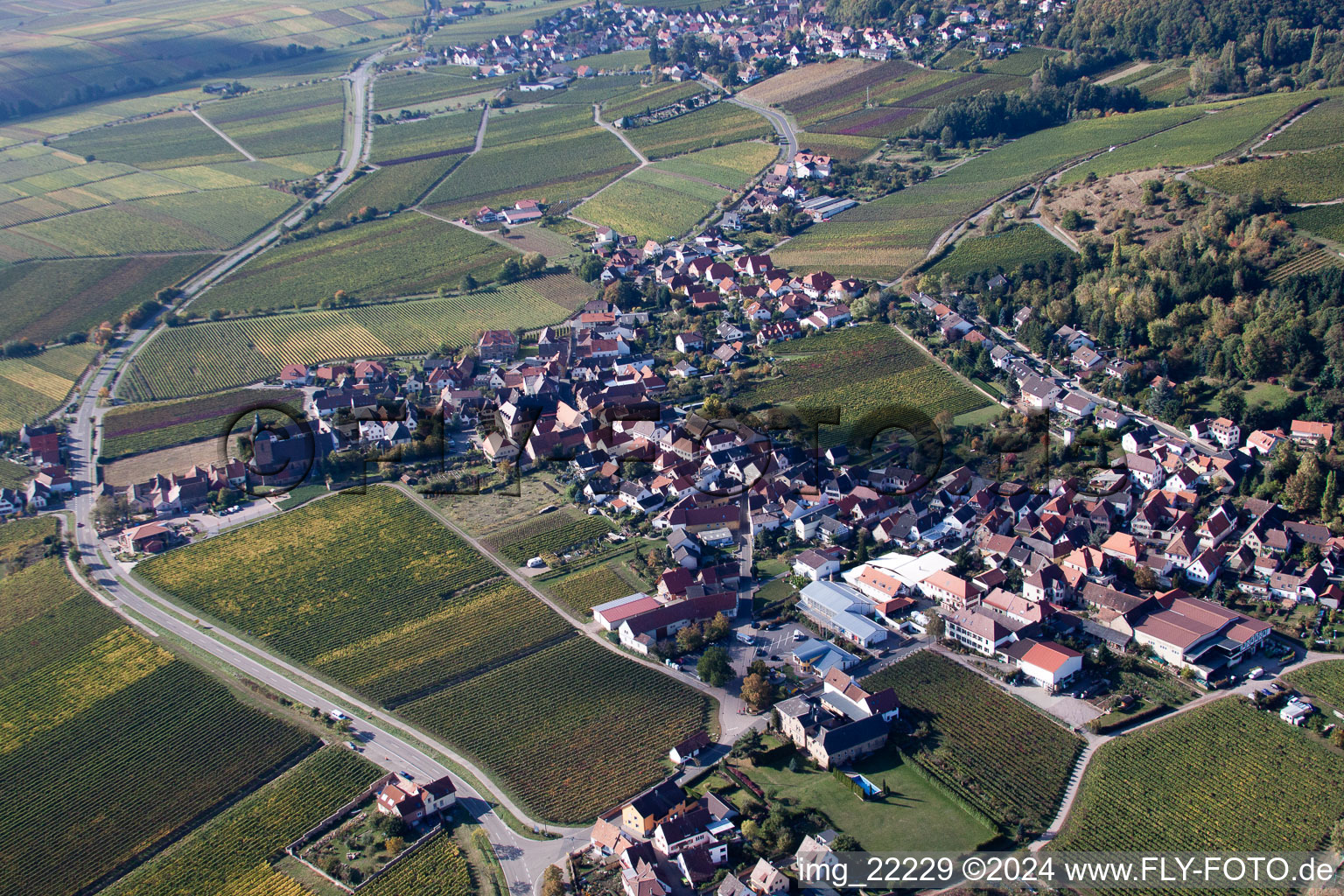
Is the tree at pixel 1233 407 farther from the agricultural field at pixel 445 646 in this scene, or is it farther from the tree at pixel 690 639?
the agricultural field at pixel 445 646

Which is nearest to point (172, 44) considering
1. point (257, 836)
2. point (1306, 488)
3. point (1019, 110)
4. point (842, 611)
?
point (1019, 110)

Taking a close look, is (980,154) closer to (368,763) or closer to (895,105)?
(895,105)

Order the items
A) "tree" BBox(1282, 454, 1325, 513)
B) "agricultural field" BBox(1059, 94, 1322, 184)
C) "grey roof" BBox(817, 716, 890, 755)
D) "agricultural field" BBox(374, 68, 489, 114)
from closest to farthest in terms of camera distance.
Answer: "grey roof" BBox(817, 716, 890, 755), "tree" BBox(1282, 454, 1325, 513), "agricultural field" BBox(1059, 94, 1322, 184), "agricultural field" BBox(374, 68, 489, 114)

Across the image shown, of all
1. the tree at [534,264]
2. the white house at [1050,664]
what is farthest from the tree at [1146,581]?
the tree at [534,264]

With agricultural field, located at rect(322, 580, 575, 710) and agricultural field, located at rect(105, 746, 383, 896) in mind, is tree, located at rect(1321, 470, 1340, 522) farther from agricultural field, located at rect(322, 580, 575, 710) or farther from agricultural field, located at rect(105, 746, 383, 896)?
agricultural field, located at rect(105, 746, 383, 896)

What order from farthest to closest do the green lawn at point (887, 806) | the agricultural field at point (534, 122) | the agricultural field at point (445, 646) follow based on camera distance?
1. the agricultural field at point (534, 122)
2. the agricultural field at point (445, 646)
3. the green lawn at point (887, 806)

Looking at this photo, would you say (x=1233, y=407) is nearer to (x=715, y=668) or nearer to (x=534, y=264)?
(x=715, y=668)

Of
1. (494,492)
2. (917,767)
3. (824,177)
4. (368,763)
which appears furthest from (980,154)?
(368,763)

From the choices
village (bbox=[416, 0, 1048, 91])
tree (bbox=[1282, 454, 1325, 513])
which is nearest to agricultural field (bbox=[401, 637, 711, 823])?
tree (bbox=[1282, 454, 1325, 513])
